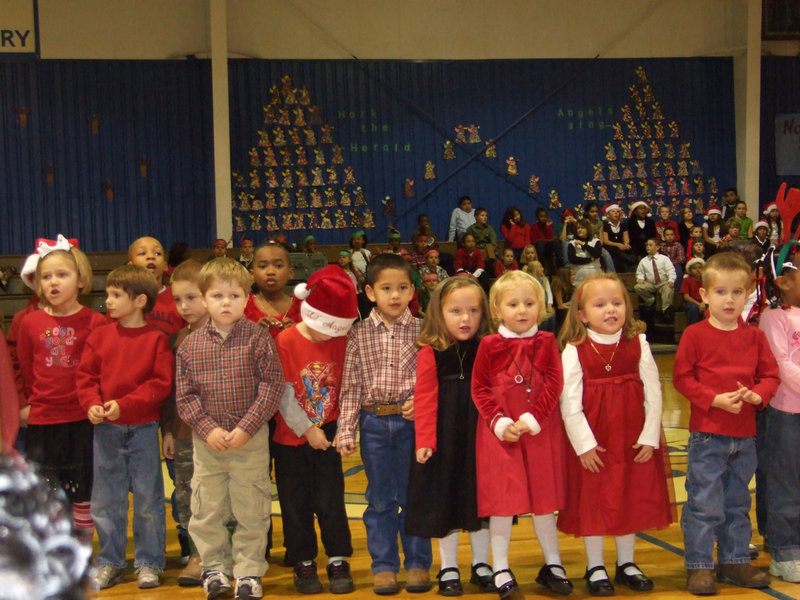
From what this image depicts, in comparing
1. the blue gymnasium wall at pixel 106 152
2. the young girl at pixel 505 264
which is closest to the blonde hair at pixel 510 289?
the young girl at pixel 505 264

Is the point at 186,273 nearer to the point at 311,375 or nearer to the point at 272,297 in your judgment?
the point at 272,297

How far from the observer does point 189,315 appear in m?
4.05

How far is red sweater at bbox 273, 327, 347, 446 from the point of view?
12.5 ft

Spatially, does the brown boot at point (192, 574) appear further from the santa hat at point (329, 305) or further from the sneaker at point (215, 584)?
the santa hat at point (329, 305)

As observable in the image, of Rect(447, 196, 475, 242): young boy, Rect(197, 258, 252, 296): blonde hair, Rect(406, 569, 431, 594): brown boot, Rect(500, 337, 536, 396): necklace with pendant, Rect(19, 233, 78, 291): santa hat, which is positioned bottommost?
Rect(406, 569, 431, 594): brown boot

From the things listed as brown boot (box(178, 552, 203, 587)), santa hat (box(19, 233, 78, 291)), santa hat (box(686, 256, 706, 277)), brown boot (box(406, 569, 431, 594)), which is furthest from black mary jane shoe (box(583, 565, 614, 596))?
santa hat (box(686, 256, 706, 277))

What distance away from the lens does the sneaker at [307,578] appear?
369cm

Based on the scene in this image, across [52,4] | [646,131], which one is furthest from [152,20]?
[646,131]

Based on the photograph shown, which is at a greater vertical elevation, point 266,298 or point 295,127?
point 295,127

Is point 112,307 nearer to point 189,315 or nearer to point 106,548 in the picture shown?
point 189,315

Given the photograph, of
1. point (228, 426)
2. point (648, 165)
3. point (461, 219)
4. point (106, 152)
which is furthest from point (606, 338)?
point (648, 165)

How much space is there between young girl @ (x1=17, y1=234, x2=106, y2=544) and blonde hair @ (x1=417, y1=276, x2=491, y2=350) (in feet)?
4.48

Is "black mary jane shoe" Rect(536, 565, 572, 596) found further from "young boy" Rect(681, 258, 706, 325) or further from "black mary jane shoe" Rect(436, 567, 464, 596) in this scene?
"young boy" Rect(681, 258, 706, 325)

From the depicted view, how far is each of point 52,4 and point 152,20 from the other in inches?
56.8
